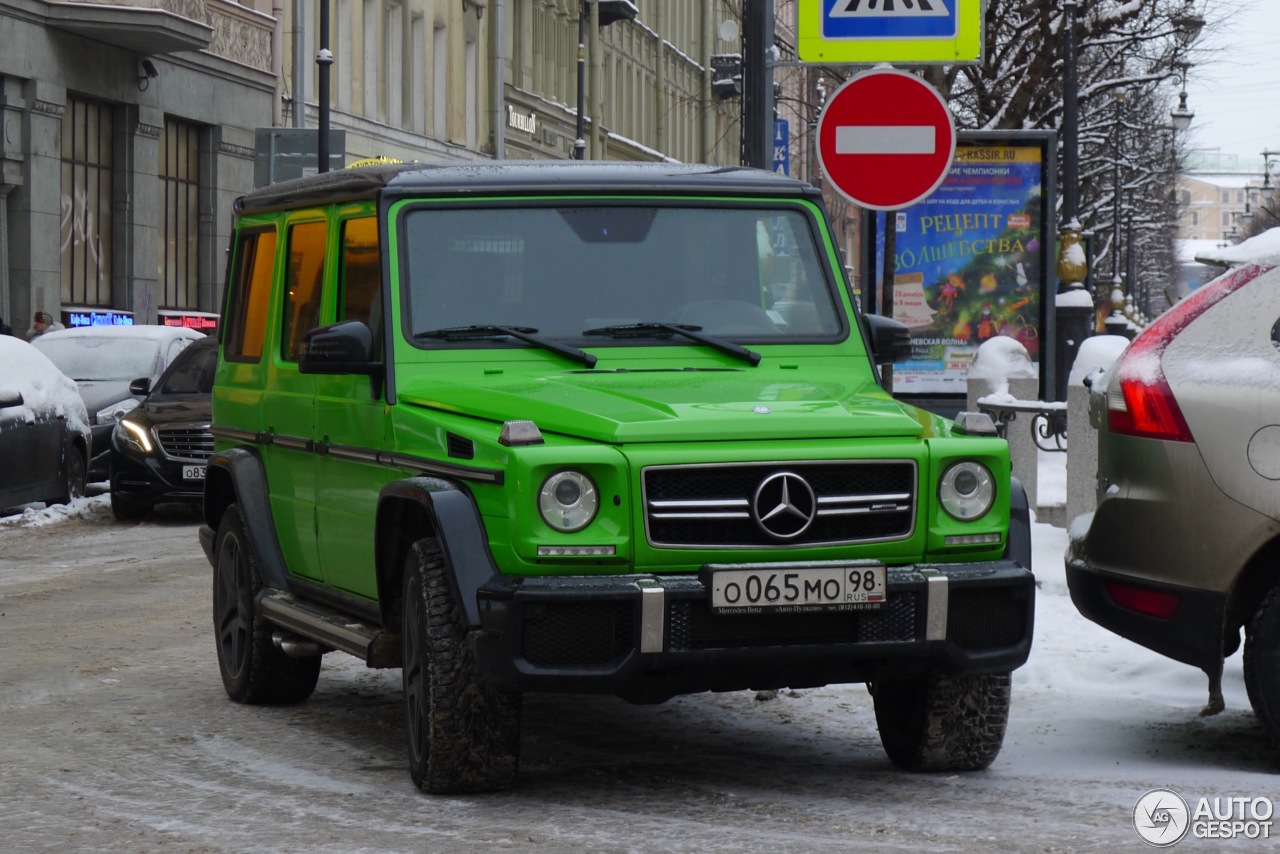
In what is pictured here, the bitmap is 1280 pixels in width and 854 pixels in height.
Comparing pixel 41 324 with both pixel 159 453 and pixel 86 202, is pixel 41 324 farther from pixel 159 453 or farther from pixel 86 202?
pixel 159 453

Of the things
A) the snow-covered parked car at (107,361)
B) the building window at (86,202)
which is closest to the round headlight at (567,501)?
the snow-covered parked car at (107,361)

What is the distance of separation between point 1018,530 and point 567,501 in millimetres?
1375

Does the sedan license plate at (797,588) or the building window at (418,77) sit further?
the building window at (418,77)

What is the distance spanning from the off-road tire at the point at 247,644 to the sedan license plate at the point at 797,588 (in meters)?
2.77

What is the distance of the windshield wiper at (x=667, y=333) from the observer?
7289 millimetres

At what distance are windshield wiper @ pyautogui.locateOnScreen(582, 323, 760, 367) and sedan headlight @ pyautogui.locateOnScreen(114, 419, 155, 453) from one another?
11.8 m

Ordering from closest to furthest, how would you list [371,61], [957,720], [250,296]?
[957,720] < [250,296] < [371,61]

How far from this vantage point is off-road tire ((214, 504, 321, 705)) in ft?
28.0

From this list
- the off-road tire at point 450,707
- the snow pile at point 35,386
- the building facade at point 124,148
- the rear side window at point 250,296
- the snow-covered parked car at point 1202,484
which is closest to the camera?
the off-road tire at point 450,707

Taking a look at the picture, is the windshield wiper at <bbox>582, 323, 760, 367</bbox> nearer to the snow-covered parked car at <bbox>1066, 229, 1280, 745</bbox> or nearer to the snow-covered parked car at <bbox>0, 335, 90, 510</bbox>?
the snow-covered parked car at <bbox>1066, 229, 1280, 745</bbox>

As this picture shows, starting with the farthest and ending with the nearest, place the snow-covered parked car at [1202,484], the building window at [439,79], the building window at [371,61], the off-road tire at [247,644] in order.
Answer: the building window at [439,79], the building window at [371,61], the off-road tire at [247,644], the snow-covered parked car at [1202,484]

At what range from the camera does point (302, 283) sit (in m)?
8.30

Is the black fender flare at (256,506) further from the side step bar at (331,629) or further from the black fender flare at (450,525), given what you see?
the black fender flare at (450,525)

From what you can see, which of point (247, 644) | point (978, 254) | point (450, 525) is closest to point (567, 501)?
point (450, 525)
